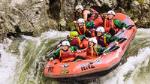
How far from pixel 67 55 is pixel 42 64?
0.76m

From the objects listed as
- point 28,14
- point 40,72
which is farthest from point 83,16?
point 40,72

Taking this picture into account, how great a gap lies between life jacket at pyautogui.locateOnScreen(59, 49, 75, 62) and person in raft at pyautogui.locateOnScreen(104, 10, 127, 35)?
1757 mm

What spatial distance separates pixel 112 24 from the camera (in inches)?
491

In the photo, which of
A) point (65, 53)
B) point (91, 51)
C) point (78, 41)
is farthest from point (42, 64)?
point (91, 51)

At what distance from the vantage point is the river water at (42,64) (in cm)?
1061

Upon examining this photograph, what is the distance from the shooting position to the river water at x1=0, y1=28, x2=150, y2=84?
34.8ft


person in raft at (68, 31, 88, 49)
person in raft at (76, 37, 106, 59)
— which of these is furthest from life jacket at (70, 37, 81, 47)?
person in raft at (76, 37, 106, 59)

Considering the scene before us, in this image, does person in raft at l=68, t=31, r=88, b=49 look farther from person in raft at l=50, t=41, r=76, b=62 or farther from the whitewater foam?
the whitewater foam

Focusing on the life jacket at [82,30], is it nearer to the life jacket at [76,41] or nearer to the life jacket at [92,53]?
the life jacket at [76,41]

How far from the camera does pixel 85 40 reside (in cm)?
1151

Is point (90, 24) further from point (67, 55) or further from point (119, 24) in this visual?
point (67, 55)

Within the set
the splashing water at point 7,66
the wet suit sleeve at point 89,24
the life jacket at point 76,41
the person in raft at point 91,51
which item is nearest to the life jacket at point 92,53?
the person in raft at point 91,51

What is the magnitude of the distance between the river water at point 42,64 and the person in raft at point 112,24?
535mm

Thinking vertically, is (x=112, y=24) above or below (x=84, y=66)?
above
